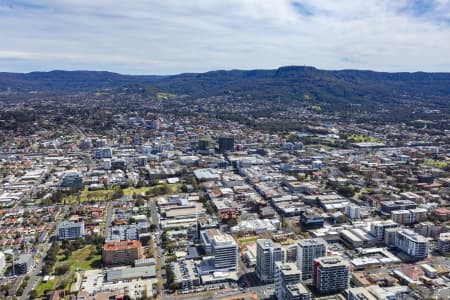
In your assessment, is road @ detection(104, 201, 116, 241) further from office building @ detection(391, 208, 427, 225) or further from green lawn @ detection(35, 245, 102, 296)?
office building @ detection(391, 208, 427, 225)

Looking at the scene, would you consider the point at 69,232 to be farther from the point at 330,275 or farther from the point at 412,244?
the point at 412,244

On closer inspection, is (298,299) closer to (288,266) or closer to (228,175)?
(288,266)

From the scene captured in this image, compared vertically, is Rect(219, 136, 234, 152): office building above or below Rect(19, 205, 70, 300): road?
above

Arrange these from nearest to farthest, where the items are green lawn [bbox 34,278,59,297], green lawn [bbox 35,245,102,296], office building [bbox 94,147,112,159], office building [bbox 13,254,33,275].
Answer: green lawn [bbox 34,278,59,297], green lawn [bbox 35,245,102,296], office building [bbox 13,254,33,275], office building [bbox 94,147,112,159]

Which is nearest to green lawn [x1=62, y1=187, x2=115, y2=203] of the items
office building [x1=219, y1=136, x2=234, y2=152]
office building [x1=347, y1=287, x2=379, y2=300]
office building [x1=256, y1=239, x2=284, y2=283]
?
office building [x1=256, y1=239, x2=284, y2=283]

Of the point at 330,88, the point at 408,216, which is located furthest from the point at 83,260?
the point at 330,88

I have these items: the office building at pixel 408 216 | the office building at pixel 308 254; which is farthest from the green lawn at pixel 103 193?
the office building at pixel 408 216

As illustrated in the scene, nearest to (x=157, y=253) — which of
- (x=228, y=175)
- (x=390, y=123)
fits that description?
(x=228, y=175)
